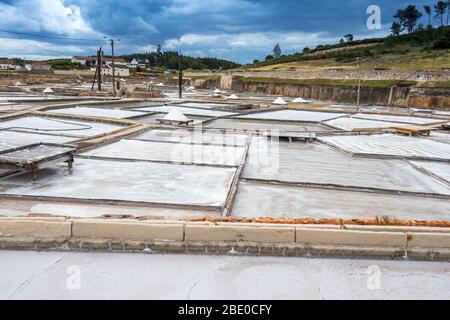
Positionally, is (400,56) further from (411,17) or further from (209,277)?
(209,277)

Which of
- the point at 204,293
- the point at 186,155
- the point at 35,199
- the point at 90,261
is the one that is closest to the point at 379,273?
the point at 204,293

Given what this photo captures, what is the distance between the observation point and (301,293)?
136 inches

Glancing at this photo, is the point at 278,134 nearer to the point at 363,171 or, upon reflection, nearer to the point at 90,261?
the point at 363,171

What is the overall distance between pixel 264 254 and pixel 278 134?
39.2ft

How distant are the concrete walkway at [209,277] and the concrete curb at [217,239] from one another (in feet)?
0.33

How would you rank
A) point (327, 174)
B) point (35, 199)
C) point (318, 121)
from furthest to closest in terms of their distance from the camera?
point (318, 121) → point (327, 174) → point (35, 199)

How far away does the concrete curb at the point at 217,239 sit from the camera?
405cm

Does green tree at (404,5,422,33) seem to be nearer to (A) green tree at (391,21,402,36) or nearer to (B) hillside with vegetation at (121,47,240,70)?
(A) green tree at (391,21,402,36)

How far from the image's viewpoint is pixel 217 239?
162 inches

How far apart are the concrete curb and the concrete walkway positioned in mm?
102

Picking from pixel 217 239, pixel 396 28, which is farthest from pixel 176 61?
pixel 217 239

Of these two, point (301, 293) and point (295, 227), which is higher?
point (295, 227)

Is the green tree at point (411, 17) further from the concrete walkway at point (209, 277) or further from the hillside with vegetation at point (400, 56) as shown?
the concrete walkway at point (209, 277)

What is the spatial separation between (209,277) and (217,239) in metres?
0.55
